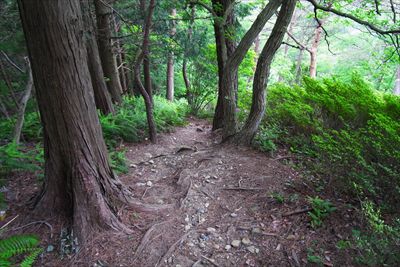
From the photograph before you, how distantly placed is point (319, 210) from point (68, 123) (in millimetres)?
3041

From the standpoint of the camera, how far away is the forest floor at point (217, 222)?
7.98 feet

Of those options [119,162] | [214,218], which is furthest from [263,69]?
[119,162]

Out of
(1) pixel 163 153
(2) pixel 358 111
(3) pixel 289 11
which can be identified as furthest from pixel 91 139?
(2) pixel 358 111

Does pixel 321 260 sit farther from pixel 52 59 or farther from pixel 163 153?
pixel 163 153

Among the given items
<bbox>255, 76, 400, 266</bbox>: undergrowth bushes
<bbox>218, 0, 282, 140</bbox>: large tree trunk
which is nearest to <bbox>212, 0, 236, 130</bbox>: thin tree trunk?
<bbox>218, 0, 282, 140</bbox>: large tree trunk

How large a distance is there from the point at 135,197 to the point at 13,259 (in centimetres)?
148

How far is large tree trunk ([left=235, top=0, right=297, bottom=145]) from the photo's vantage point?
167 inches

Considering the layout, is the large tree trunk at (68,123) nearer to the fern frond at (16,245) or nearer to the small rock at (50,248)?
the small rock at (50,248)

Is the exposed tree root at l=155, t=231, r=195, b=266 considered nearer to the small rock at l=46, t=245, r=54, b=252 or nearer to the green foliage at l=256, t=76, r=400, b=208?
the small rock at l=46, t=245, r=54, b=252

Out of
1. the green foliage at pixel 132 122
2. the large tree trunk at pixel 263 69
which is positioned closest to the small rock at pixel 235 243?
the large tree trunk at pixel 263 69

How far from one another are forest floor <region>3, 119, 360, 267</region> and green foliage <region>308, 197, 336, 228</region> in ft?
0.20

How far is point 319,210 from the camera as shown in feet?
9.23

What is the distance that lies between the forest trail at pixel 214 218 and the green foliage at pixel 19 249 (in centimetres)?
46

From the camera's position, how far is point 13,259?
2299mm
